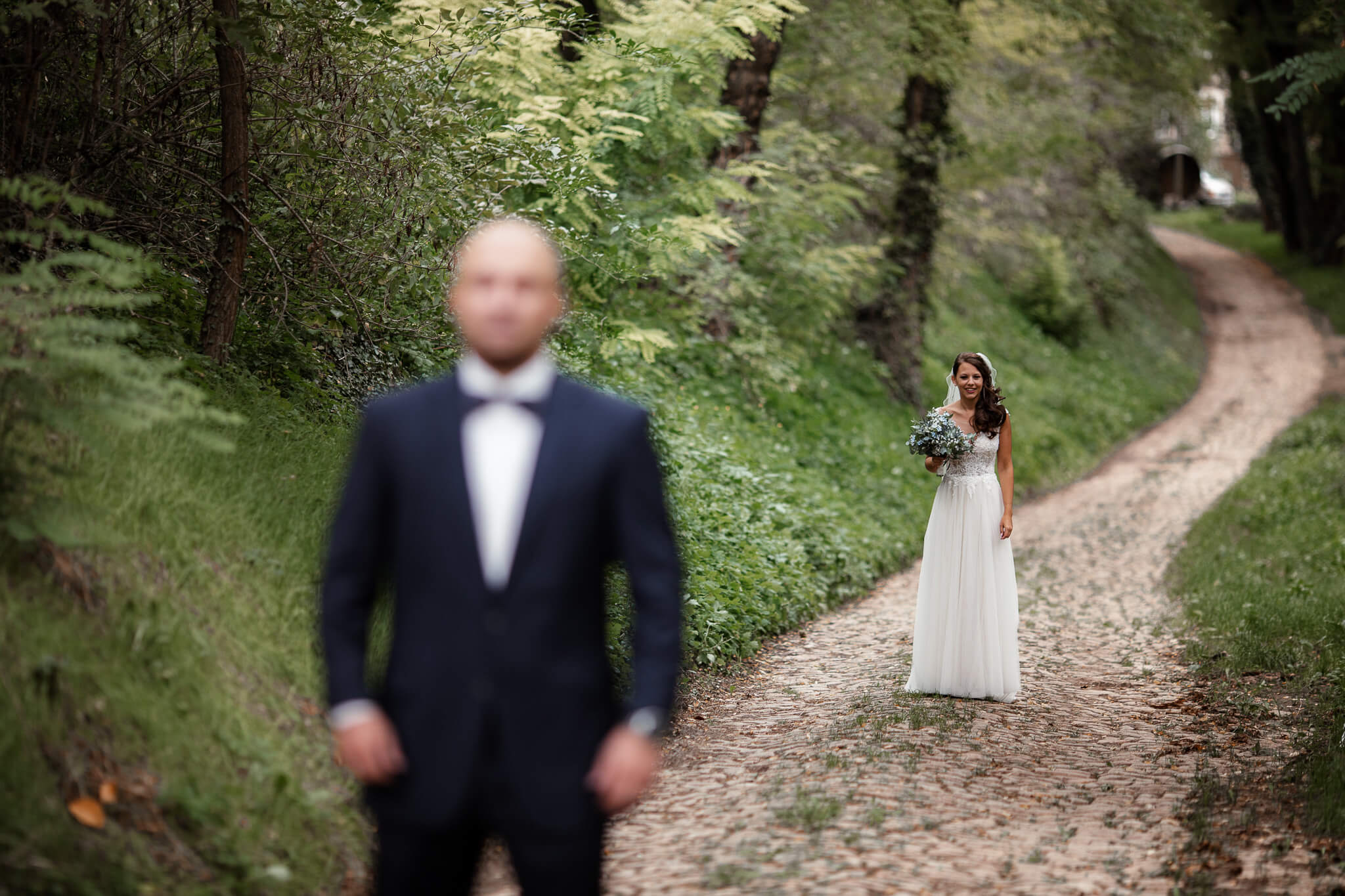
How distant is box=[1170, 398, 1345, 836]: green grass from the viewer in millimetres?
7133

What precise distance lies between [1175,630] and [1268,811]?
17.8 ft

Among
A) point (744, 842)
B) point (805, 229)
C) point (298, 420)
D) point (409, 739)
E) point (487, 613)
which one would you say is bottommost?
point (744, 842)

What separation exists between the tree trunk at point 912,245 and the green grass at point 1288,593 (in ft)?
19.7

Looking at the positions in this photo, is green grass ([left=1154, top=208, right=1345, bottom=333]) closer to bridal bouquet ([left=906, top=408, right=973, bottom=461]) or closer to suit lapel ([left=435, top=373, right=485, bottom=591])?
bridal bouquet ([left=906, top=408, right=973, bottom=461])

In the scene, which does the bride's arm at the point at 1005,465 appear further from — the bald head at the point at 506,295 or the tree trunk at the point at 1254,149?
the tree trunk at the point at 1254,149

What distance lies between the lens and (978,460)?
346 inches

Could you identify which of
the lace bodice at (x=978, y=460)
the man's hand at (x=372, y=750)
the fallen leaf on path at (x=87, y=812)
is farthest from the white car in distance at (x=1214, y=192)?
the man's hand at (x=372, y=750)

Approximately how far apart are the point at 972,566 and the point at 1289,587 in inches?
211

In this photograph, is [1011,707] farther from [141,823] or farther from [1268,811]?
[141,823]

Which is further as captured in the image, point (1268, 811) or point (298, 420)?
point (298, 420)

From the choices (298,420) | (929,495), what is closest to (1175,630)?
(929,495)

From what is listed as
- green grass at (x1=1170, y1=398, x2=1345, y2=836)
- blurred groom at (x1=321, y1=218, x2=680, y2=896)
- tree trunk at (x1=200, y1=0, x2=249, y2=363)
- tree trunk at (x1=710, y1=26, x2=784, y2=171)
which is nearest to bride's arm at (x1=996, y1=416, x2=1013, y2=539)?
green grass at (x1=1170, y1=398, x2=1345, y2=836)

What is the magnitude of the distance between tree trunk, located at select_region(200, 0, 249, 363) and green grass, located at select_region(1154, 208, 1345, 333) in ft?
125

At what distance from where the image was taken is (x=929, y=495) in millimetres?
17500
